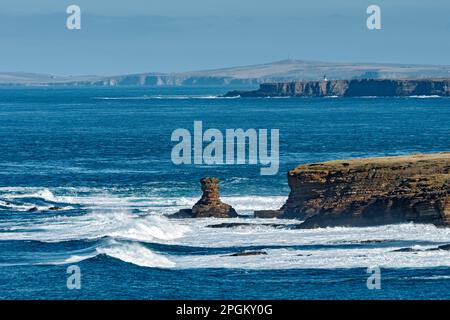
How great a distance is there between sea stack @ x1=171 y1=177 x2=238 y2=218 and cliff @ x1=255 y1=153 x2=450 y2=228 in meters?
1.89

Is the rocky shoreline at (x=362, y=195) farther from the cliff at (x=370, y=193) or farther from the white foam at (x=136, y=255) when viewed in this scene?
the white foam at (x=136, y=255)

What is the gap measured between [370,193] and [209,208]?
9.97 metres

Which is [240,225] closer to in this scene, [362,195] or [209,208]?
[209,208]

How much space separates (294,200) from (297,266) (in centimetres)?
1938

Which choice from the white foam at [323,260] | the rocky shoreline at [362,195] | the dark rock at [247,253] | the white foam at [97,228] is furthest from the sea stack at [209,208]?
the dark rock at [247,253]

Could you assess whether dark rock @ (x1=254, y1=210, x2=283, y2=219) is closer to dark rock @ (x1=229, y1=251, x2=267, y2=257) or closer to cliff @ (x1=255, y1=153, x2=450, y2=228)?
cliff @ (x1=255, y1=153, x2=450, y2=228)

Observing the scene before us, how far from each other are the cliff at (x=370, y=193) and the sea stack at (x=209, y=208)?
6.19 feet

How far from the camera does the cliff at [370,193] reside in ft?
184

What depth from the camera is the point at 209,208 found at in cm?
6316

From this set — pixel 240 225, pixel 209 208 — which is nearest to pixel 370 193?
pixel 240 225
